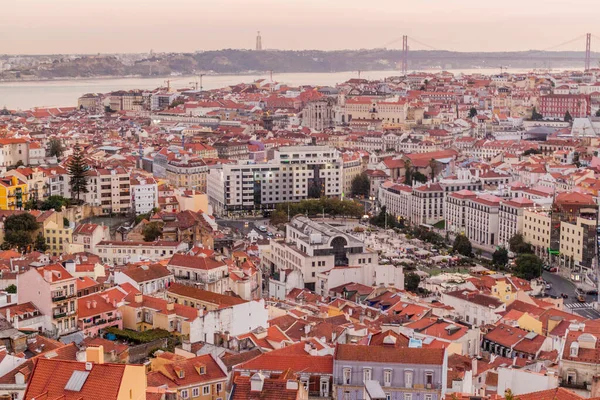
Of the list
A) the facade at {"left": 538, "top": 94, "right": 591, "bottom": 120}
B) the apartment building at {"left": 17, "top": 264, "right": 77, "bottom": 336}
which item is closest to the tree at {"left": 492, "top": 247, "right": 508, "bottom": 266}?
the apartment building at {"left": 17, "top": 264, "right": 77, "bottom": 336}

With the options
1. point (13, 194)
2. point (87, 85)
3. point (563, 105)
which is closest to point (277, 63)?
point (87, 85)

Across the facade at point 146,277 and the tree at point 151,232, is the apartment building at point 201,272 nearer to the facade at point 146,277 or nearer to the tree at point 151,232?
the facade at point 146,277

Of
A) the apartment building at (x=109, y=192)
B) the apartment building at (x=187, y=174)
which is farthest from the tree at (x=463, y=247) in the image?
the apartment building at (x=187, y=174)

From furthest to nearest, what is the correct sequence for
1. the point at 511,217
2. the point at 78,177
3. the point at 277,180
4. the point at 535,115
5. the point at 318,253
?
1. the point at 535,115
2. the point at 277,180
3. the point at 78,177
4. the point at 511,217
5. the point at 318,253

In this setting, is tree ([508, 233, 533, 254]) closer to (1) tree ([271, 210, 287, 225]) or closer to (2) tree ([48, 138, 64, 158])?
(1) tree ([271, 210, 287, 225])

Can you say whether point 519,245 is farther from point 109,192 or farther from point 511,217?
point 109,192
